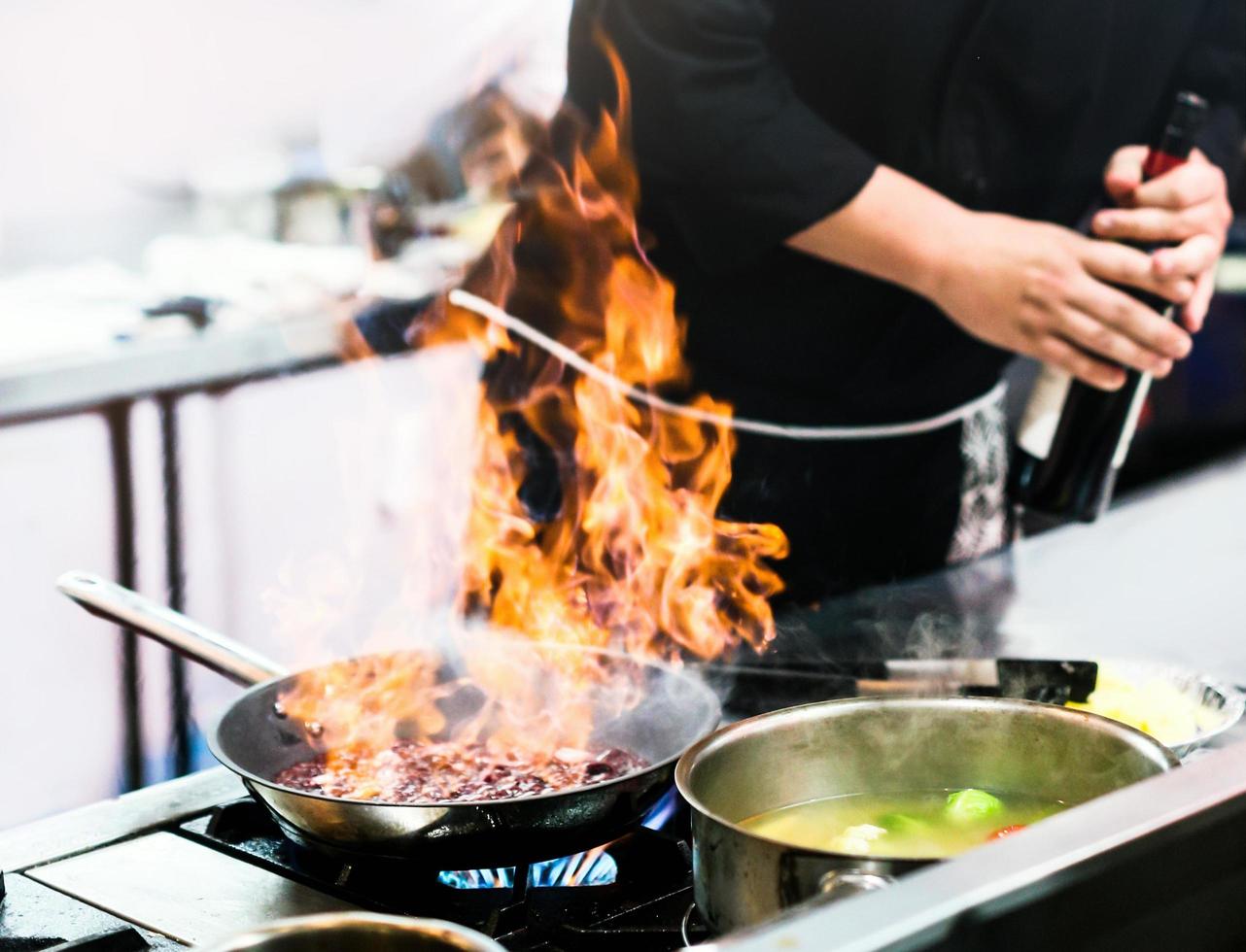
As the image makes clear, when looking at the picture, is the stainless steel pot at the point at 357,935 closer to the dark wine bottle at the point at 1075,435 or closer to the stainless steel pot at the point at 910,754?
the stainless steel pot at the point at 910,754

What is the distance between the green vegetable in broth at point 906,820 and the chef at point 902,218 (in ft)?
3.22

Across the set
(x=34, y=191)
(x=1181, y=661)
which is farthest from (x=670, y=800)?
(x=34, y=191)

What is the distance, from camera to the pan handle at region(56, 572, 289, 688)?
1.30 meters

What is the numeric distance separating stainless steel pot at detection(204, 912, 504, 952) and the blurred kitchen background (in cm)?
223

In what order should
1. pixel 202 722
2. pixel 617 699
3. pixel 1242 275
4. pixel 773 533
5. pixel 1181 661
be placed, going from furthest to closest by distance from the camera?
pixel 1242 275
pixel 202 722
pixel 773 533
pixel 1181 661
pixel 617 699

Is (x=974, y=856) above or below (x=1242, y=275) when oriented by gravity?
above

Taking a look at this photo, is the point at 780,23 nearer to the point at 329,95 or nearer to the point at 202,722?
the point at 202,722

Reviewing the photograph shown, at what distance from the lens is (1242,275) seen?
17.5ft

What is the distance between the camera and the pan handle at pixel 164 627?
1299 millimetres

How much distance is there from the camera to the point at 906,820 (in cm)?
101

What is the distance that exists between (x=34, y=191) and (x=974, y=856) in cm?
409

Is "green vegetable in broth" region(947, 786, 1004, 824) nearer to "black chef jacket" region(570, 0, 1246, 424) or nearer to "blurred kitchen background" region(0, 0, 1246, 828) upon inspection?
"black chef jacket" region(570, 0, 1246, 424)

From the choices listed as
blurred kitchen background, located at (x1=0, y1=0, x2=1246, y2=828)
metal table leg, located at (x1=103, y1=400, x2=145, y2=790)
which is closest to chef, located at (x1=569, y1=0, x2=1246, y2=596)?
blurred kitchen background, located at (x1=0, y1=0, x2=1246, y2=828)

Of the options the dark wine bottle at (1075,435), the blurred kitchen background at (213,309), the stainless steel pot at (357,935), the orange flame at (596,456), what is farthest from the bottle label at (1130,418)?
the blurred kitchen background at (213,309)
